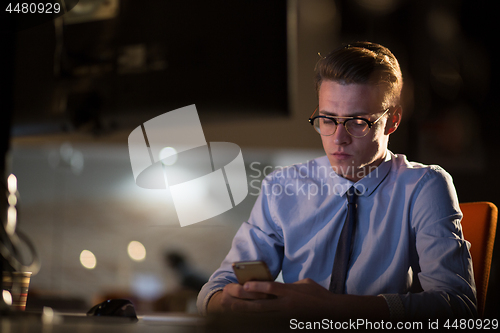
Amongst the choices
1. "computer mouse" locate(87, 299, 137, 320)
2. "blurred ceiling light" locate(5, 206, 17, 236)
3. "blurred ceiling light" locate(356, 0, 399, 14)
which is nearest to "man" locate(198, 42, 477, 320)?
"computer mouse" locate(87, 299, 137, 320)

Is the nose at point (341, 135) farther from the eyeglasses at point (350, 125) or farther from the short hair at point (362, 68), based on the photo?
the short hair at point (362, 68)

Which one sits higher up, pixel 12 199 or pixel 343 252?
pixel 12 199

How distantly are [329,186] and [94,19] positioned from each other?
1.95 m

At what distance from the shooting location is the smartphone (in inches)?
34.8

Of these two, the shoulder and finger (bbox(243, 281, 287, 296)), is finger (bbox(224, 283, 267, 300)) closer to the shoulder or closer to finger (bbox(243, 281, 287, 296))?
finger (bbox(243, 281, 287, 296))

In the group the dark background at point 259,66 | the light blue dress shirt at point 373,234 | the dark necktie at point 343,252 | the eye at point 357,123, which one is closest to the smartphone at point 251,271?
the light blue dress shirt at point 373,234

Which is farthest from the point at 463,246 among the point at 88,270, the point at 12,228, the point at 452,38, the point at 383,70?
the point at 88,270

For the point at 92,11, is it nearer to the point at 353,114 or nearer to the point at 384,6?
the point at 384,6

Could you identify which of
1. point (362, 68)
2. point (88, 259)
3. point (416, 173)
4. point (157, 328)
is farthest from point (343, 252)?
point (88, 259)

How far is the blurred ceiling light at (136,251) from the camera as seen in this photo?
2.84 metres

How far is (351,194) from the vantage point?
1281 millimetres

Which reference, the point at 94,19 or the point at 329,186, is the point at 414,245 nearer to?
the point at 329,186

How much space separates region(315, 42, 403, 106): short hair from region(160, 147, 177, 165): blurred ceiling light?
1.49 meters

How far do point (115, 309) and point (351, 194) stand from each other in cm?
81
